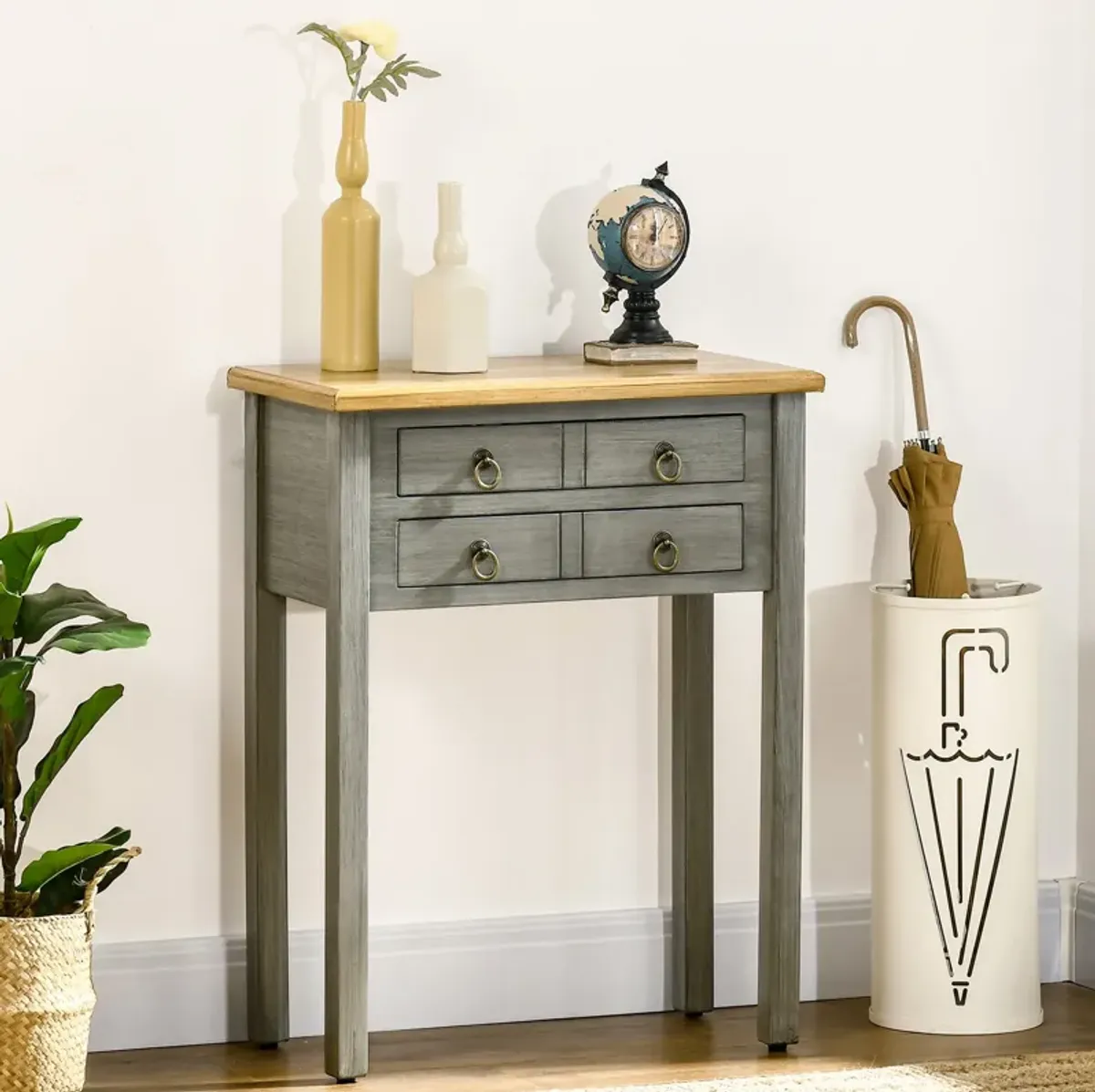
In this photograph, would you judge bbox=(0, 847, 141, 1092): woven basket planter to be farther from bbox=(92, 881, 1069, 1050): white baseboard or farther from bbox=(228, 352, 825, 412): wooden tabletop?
bbox=(228, 352, 825, 412): wooden tabletop

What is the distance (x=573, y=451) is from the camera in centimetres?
251

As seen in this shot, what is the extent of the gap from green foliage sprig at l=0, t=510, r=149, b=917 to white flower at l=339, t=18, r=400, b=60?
72 cm

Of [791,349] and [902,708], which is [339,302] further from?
[902,708]

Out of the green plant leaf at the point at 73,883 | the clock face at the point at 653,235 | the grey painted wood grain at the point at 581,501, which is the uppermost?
the clock face at the point at 653,235

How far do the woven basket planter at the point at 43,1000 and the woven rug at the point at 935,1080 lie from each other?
65 cm

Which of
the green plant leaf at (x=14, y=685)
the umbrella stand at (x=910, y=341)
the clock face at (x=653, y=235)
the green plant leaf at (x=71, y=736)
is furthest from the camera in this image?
the umbrella stand at (x=910, y=341)

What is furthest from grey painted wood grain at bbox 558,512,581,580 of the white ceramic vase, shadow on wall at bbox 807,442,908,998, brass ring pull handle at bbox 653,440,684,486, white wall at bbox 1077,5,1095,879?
white wall at bbox 1077,5,1095,879

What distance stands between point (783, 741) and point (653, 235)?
673mm

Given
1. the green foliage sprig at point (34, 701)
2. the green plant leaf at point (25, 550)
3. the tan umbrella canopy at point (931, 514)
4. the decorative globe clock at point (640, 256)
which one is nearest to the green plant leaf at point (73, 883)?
the green foliage sprig at point (34, 701)

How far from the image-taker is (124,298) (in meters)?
2.69

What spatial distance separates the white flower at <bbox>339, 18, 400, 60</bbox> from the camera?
8.51 ft

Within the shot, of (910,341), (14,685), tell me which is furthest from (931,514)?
(14,685)

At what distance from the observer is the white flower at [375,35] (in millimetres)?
2594

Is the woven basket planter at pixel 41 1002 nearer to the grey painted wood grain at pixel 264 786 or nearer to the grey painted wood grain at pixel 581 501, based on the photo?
the grey painted wood grain at pixel 264 786
